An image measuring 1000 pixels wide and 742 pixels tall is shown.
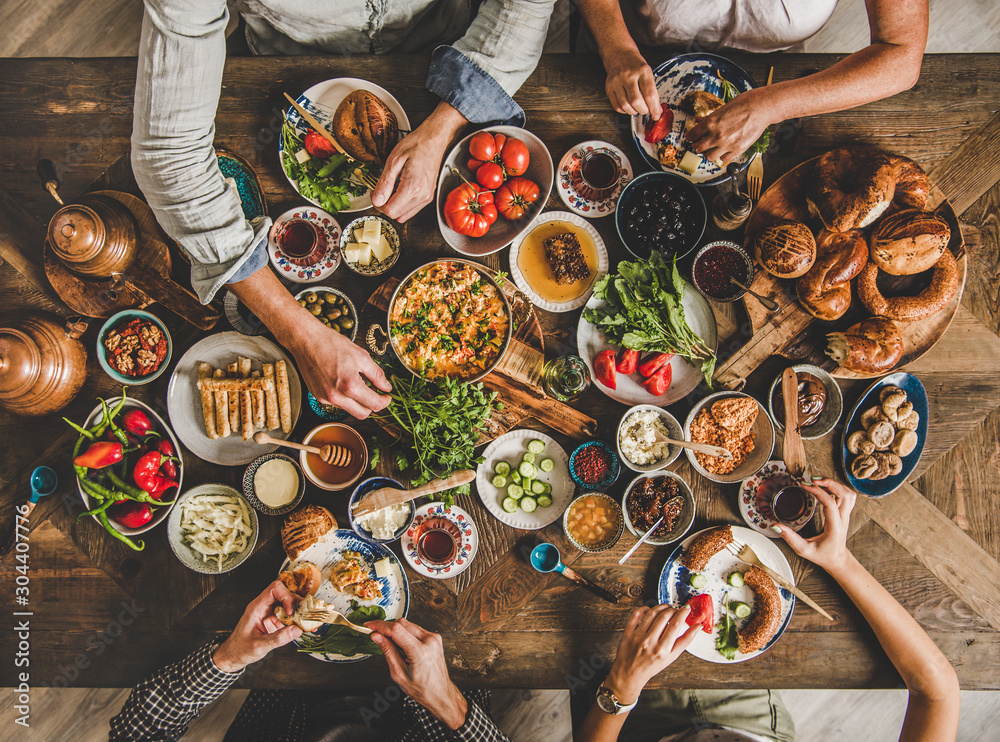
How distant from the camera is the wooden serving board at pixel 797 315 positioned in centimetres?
232

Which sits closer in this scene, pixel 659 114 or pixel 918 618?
pixel 659 114

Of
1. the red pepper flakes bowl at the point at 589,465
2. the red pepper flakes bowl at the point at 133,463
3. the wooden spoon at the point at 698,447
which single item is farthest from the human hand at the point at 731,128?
the red pepper flakes bowl at the point at 133,463

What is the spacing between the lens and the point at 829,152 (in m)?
2.29

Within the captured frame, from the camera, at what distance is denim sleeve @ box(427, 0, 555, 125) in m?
2.12

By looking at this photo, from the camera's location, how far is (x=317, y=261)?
2.34m

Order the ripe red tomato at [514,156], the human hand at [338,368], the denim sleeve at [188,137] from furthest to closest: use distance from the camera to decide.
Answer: the ripe red tomato at [514,156] < the human hand at [338,368] < the denim sleeve at [188,137]

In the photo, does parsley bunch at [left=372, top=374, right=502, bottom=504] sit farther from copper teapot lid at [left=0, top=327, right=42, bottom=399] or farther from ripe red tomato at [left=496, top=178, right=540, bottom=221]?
copper teapot lid at [left=0, top=327, right=42, bottom=399]

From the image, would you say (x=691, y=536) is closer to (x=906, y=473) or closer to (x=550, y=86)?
(x=906, y=473)

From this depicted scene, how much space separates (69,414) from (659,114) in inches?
119

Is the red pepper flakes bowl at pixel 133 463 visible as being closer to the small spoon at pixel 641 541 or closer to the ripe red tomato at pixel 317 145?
the ripe red tomato at pixel 317 145

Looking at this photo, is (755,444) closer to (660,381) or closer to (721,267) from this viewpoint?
(660,381)

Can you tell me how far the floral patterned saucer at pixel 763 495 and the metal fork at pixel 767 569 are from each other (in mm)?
109

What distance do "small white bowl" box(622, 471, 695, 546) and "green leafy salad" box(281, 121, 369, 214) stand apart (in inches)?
73.6

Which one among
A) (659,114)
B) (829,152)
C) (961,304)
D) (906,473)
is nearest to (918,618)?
(906,473)
